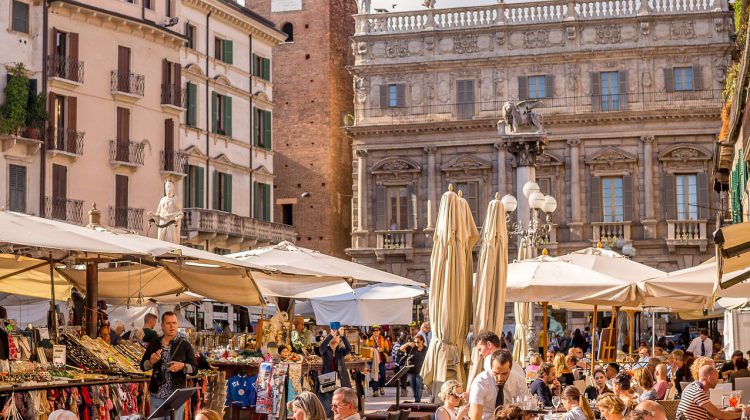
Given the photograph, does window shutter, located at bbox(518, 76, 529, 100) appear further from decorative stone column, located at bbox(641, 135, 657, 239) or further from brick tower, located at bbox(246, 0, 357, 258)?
brick tower, located at bbox(246, 0, 357, 258)

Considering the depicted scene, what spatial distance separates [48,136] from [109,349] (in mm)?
24167

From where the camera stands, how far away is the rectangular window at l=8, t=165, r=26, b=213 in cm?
3506

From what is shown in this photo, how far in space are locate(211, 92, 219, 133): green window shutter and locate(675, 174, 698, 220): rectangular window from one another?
16741 millimetres

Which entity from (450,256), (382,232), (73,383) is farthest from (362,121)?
(73,383)

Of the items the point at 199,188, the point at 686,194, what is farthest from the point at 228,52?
the point at 686,194

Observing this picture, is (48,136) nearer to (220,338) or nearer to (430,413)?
(220,338)

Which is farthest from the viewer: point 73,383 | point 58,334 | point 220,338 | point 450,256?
point 220,338

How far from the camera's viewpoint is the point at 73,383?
11328 millimetres

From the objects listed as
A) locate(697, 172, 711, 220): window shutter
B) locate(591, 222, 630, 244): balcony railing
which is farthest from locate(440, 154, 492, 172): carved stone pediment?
locate(697, 172, 711, 220): window shutter

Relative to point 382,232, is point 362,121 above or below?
above

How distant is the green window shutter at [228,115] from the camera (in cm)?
4512

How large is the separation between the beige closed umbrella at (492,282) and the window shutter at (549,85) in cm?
3309

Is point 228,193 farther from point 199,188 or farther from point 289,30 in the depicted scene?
point 289,30

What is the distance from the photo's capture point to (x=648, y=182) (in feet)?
156
